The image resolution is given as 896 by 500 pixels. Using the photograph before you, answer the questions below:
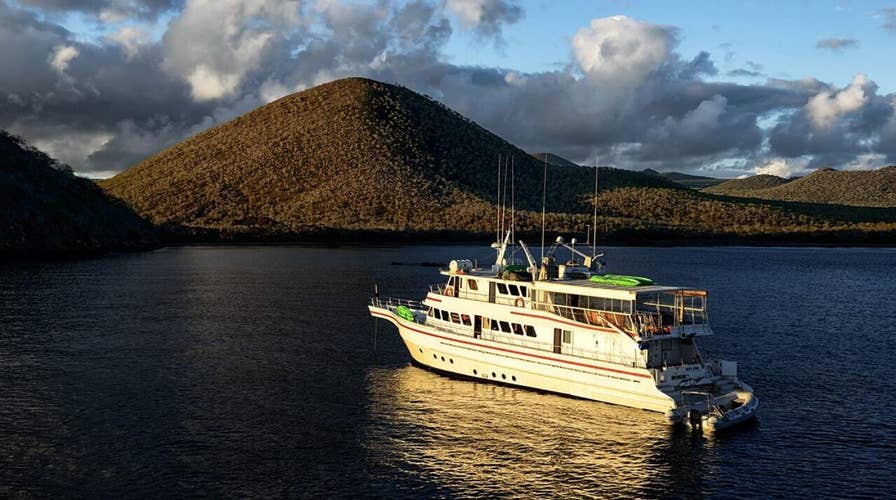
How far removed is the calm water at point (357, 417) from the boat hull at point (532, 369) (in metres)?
0.77

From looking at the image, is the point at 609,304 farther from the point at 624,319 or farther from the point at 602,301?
the point at 624,319

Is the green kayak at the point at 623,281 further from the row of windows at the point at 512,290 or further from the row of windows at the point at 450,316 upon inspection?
the row of windows at the point at 450,316

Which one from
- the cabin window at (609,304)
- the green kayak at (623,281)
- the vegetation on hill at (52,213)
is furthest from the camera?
the vegetation on hill at (52,213)

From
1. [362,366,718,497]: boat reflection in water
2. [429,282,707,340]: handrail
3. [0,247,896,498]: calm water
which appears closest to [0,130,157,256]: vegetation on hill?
[0,247,896,498]: calm water

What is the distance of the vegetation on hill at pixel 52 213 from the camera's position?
151250 mm

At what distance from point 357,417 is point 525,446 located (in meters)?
9.33

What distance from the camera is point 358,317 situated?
242 ft

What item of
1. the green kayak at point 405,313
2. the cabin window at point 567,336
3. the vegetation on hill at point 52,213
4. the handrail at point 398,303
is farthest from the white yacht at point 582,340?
the vegetation on hill at point 52,213

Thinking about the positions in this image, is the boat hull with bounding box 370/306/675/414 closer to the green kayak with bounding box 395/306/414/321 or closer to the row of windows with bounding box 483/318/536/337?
the green kayak with bounding box 395/306/414/321

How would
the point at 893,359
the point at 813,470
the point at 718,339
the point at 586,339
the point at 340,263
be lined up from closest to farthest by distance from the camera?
the point at 813,470 < the point at 586,339 < the point at 893,359 < the point at 718,339 < the point at 340,263

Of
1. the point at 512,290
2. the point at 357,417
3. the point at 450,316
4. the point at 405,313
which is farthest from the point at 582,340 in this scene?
the point at 405,313

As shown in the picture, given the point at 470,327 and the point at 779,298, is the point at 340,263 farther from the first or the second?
the point at 470,327

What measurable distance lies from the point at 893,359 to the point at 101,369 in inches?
2157

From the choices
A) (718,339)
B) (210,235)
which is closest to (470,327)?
(718,339)
